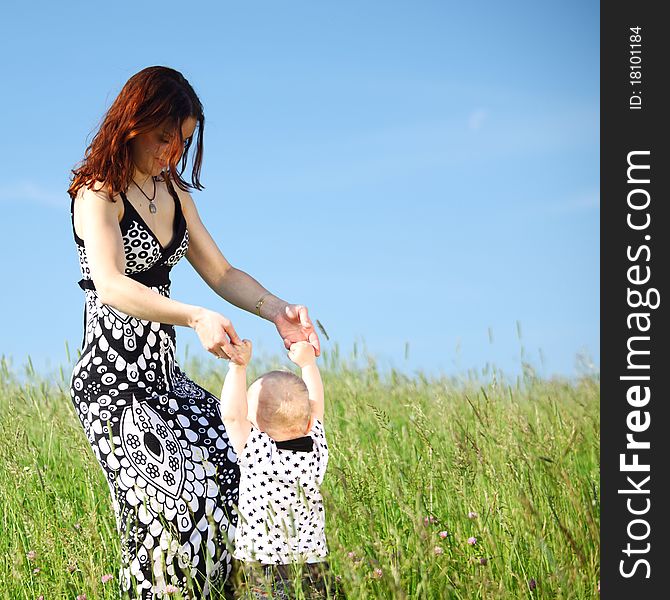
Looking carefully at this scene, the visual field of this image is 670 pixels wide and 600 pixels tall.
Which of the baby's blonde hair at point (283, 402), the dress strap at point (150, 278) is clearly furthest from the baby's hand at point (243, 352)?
the dress strap at point (150, 278)

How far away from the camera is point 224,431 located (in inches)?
111

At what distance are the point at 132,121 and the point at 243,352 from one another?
87 cm

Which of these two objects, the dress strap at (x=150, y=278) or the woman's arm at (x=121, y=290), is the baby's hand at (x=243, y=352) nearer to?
the woman's arm at (x=121, y=290)

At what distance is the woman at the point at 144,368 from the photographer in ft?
8.64

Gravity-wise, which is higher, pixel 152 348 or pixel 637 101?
pixel 637 101

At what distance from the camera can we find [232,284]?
3145 mm

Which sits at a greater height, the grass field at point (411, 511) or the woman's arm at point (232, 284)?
the woman's arm at point (232, 284)

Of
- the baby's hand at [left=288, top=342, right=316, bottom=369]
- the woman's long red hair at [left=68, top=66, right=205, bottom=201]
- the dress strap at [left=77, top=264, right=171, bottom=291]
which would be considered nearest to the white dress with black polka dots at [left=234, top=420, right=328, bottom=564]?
the baby's hand at [left=288, top=342, right=316, bottom=369]

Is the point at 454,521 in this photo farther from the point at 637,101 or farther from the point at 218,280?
the point at 637,101

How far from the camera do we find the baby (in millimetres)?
2605

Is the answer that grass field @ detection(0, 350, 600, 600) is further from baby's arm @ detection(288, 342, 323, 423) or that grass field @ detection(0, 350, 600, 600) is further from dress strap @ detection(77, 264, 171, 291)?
dress strap @ detection(77, 264, 171, 291)

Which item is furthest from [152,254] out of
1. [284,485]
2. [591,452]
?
[591,452]

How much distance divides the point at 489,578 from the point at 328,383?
393cm

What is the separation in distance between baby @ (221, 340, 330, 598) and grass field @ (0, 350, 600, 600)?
0.36ft
